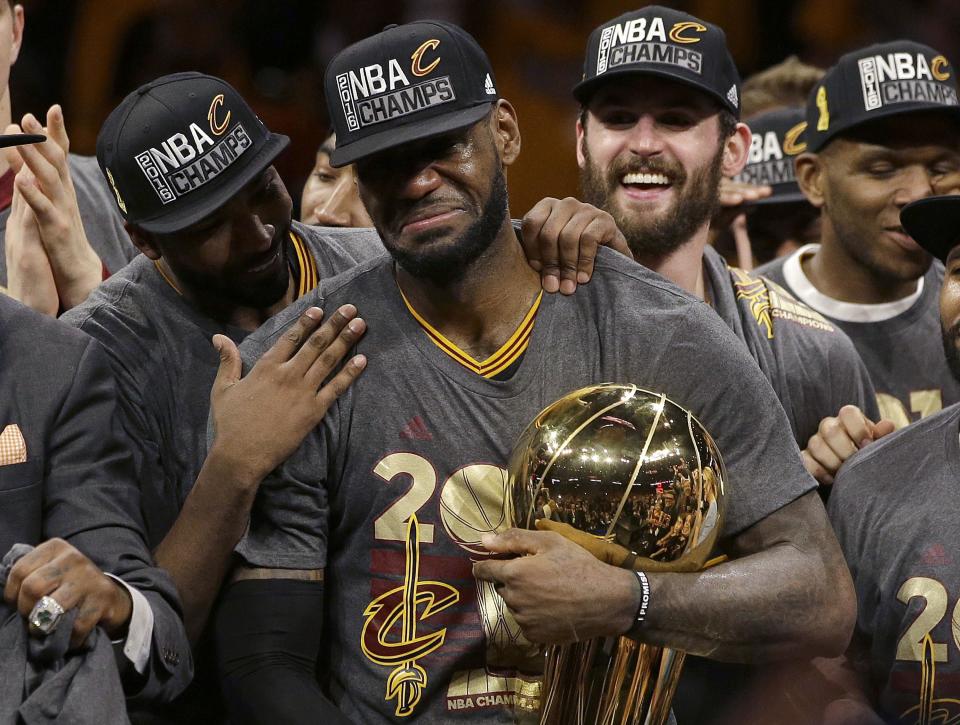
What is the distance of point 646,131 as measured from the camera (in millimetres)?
3592

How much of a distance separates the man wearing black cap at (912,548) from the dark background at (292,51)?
3.19m

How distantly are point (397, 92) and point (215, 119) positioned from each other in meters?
0.56

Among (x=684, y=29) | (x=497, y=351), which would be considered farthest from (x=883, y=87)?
(x=497, y=351)

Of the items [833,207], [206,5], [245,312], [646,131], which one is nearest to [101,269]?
[245,312]

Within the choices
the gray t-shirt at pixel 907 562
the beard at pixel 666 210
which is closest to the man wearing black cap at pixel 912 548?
the gray t-shirt at pixel 907 562

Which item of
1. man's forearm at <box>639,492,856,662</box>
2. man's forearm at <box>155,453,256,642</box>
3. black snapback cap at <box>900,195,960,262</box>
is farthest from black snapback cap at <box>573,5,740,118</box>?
man's forearm at <box>155,453,256,642</box>

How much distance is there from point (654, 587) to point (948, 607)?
880 millimetres

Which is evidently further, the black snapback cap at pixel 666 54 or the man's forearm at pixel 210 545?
the black snapback cap at pixel 666 54

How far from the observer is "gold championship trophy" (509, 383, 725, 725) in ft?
7.02

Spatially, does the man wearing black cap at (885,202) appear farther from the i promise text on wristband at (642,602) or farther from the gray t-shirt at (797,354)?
the i promise text on wristband at (642,602)

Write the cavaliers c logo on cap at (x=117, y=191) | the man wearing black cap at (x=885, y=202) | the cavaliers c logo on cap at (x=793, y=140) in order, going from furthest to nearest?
the cavaliers c logo on cap at (x=793, y=140)
the man wearing black cap at (x=885, y=202)
the cavaliers c logo on cap at (x=117, y=191)

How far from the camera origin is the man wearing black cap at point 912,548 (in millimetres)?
2867

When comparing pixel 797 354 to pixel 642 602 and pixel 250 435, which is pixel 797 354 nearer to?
pixel 642 602

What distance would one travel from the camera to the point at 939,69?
399cm
